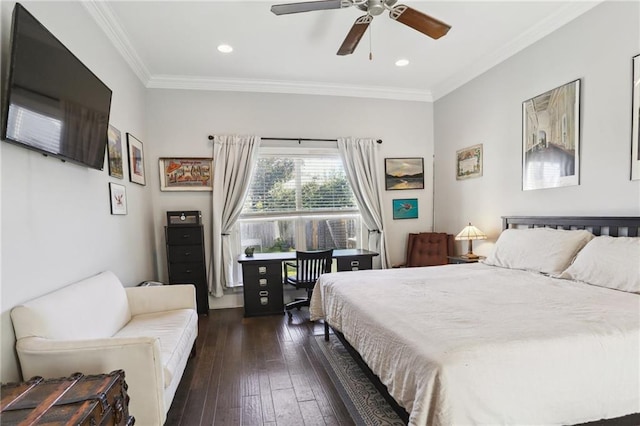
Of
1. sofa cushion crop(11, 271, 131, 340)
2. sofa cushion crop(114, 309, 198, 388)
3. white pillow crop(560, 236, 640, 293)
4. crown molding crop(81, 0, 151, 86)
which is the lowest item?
sofa cushion crop(114, 309, 198, 388)

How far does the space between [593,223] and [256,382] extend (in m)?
3.00

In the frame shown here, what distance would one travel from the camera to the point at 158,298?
8.77 feet

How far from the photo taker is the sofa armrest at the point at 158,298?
104 inches

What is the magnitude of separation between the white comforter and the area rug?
411mm

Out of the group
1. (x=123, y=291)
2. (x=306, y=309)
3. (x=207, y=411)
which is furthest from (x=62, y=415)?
(x=306, y=309)

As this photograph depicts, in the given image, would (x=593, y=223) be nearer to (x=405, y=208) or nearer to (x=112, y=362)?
(x=405, y=208)

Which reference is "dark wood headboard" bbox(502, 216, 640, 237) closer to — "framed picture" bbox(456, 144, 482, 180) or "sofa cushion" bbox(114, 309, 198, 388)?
"framed picture" bbox(456, 144, 482, 180)

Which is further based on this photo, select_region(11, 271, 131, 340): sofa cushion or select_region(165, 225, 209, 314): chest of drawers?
select_region(165, 225, 209, 314): chest of drawers

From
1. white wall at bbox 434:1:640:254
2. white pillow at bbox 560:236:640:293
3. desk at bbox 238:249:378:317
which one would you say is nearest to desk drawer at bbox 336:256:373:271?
desk at bbox 238:249:378:317

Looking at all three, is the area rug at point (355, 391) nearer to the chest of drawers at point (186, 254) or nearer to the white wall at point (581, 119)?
the chest of drawers at point (186, 254)

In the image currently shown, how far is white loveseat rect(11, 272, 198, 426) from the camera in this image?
4.88 feet

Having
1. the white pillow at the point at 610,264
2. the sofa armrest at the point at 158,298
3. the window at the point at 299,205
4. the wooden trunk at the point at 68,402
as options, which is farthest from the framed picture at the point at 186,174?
the white pillow at the point at 610,264

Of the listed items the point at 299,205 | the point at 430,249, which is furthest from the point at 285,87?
the point at 430,249

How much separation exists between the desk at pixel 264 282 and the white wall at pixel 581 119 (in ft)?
5.73
